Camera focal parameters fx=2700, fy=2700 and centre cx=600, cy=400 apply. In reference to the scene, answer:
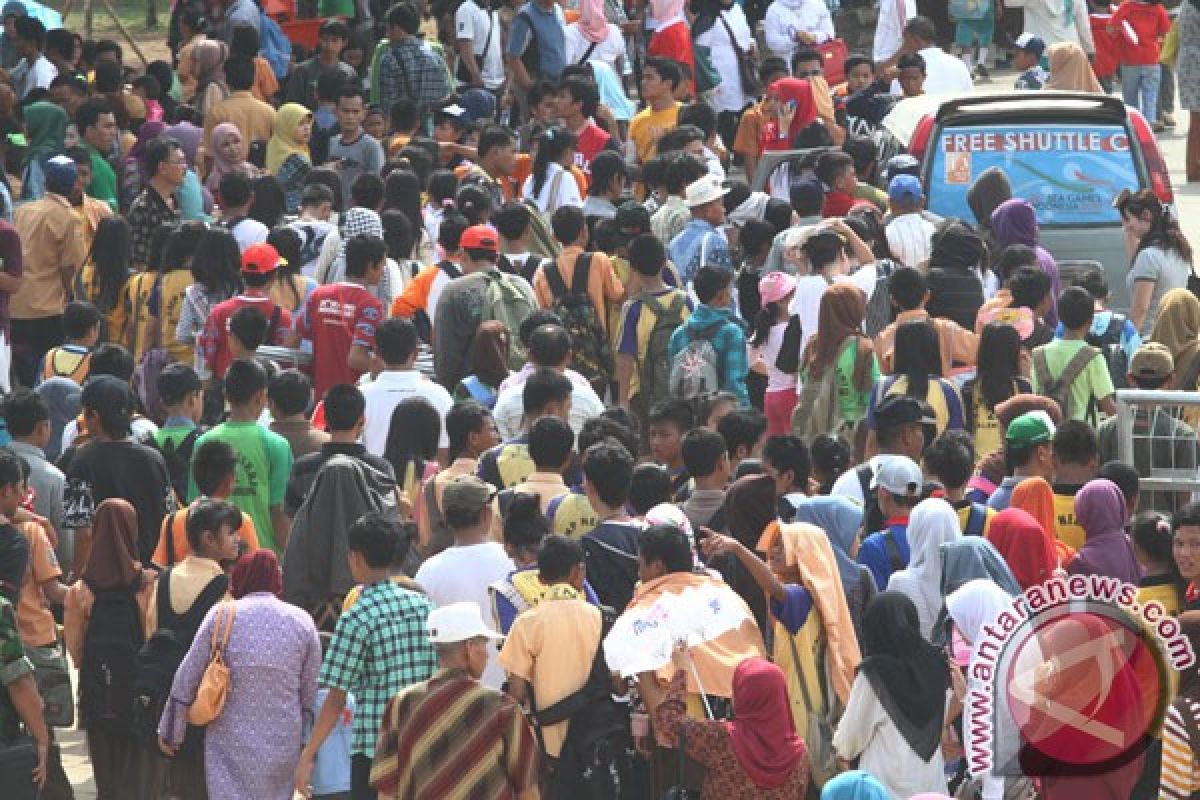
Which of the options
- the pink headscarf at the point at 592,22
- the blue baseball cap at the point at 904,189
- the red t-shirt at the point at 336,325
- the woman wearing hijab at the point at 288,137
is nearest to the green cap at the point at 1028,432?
the red t-shirt at the point at 336,325

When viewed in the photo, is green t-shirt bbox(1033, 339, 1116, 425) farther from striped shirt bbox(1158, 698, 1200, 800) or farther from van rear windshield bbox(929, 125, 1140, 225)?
striped shirt bbox(1158, 698, 1200, 800)

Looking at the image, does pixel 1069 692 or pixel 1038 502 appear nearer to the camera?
pixel 1069 692

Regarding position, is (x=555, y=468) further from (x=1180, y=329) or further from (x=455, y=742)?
(x=1180, y=329)

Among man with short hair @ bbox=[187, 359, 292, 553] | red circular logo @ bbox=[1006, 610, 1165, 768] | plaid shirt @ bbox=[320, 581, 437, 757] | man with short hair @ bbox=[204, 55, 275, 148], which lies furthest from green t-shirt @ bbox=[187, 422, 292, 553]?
man with short hair @ bbox=[204, 55, 275, 148]

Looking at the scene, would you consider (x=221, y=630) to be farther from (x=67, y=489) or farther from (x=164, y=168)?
(x=164, y=168)

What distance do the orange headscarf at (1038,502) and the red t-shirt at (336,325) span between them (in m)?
3.93

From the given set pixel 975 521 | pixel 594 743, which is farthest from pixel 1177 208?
pixel 594 743

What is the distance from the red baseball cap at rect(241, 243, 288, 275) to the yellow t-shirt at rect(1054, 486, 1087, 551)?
430 cm

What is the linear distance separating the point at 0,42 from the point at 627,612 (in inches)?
576

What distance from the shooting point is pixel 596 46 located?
22.0m

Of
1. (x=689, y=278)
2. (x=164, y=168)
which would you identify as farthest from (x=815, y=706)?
(x=164, y=168)

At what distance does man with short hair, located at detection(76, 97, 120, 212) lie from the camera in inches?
682

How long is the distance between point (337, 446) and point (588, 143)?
7.49 m

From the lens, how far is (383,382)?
38.5 feet
